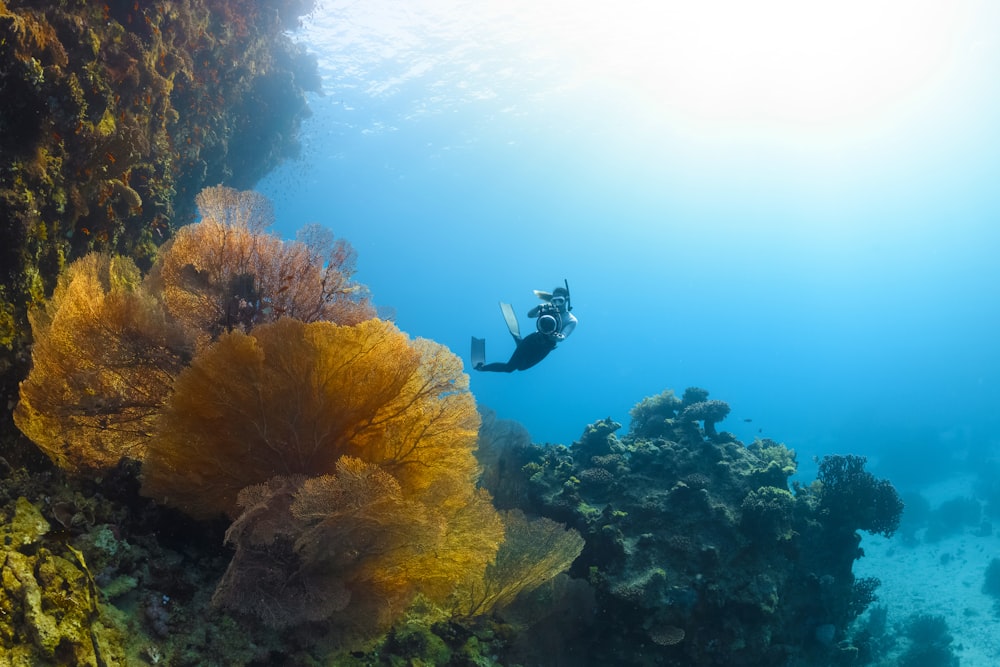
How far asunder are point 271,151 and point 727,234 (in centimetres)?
9559

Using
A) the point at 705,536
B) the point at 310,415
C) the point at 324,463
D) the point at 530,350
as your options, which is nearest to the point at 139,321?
the point at 310,415

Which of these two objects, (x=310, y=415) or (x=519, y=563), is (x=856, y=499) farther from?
(x=310, y=415)

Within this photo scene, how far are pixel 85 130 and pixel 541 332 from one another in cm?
671

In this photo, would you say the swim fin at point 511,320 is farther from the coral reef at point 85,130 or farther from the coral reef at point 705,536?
the coral reef at point 85,130

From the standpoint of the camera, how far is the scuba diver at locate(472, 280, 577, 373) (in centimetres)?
904

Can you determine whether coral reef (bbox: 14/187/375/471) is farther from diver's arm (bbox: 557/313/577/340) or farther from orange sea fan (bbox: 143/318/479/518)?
diver's arm (bbox: 557/313/577/340)

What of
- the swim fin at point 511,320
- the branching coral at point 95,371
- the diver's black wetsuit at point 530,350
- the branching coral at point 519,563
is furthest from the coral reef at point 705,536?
the branching coral at point 95,371

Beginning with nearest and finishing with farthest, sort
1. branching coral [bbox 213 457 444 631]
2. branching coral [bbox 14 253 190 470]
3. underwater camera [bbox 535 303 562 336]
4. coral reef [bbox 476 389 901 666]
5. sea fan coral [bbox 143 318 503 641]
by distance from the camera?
1. branching coral [bbox 213 457 444 631]
2. sea fan coral [bbox 143 318 503 641]
3. branching coral [bbox 14 253 190 470]
4. coral reef [bbox 476 389 901 666]
5. underwater camera [bbox 535 303 562 336]

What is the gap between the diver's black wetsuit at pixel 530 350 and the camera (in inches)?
360

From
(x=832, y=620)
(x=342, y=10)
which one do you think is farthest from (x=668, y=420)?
(x=342, y=10)

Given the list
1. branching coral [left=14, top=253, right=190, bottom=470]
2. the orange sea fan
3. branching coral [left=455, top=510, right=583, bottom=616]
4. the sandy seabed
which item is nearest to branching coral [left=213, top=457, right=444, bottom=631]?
the orange sea fan

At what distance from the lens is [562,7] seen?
95.2 ft

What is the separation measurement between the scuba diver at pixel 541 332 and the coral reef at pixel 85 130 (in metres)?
5.84

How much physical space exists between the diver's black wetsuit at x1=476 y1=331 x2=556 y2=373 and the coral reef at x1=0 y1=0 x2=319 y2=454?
20.0ft
